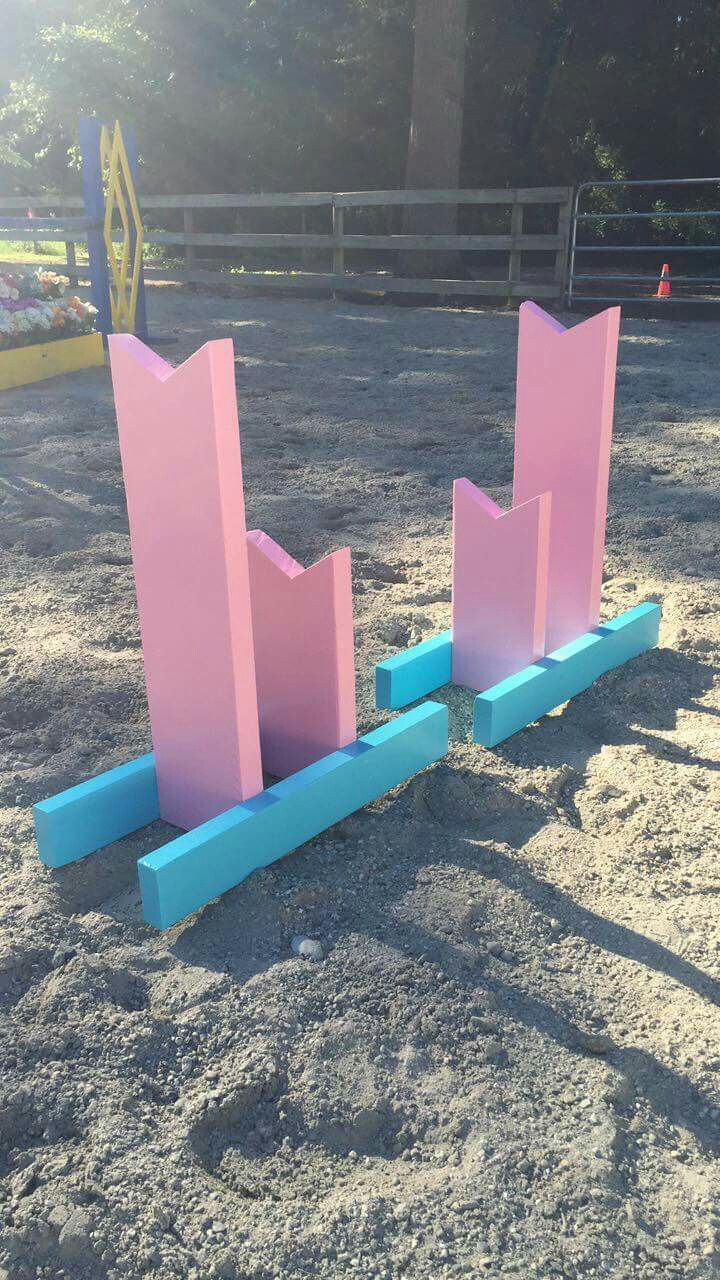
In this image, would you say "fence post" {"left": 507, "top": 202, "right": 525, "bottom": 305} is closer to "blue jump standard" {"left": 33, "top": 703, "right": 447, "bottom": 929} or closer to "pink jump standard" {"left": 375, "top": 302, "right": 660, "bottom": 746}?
"pink jump standard" {"left": 375, "top": 302, "right": 660, "bottom": 746}

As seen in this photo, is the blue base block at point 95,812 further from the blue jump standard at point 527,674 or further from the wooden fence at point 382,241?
the wooden fence at point 382,241

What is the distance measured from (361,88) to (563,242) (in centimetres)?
656

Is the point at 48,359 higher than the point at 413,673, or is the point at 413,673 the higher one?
the point at 48,359

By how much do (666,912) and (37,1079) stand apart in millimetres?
1212

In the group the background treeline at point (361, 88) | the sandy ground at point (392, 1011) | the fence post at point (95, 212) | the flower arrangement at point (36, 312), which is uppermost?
the background treeline at point (361, 88)

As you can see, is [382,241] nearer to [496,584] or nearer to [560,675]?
[496,584]

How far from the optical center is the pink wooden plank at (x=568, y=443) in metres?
2.83

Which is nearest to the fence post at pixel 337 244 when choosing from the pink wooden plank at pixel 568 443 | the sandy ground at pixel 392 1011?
the sandy ground at pixel 392 1011

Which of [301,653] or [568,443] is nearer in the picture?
[301,653]

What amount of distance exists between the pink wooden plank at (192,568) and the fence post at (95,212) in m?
5.75

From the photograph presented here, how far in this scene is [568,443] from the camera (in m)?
2.94

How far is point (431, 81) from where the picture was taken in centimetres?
1132

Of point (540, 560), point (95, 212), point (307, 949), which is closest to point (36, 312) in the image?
point (95, 212)

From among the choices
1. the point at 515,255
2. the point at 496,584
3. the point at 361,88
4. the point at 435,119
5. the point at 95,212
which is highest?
the point at 361,88
